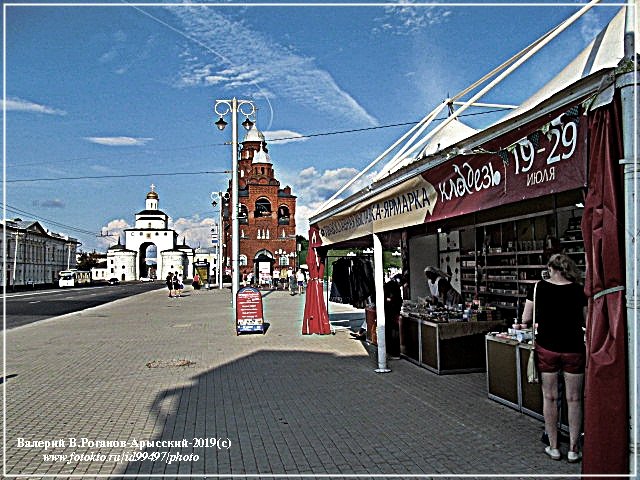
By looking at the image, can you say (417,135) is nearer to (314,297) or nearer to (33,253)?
(314,297)

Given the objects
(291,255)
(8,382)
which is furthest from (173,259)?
(8,382)

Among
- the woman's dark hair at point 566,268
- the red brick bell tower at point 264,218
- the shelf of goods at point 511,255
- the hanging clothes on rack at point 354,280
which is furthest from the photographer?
the red brick bell tower at point 264,218

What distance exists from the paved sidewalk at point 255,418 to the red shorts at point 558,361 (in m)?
0.84

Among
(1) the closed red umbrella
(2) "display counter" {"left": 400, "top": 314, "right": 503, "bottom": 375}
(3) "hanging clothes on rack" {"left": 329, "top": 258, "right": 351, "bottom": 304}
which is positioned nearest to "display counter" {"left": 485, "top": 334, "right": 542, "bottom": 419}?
(2) "display counter" {"left": 400, "top": 314, "right": 503, "bottom": 375}

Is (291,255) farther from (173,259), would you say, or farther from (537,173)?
(537,173)

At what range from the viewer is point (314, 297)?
52.1ft

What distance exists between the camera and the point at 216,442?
6.37 meters

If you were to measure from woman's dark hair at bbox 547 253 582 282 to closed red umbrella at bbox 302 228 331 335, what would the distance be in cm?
970

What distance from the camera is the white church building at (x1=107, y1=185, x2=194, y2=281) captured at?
137m

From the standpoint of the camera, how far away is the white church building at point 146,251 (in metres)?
137

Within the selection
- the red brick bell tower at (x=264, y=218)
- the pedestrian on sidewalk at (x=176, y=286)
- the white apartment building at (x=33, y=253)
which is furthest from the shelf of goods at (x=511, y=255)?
the white apartment building at (x=33, y=253)

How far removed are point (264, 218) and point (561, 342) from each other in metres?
81.9

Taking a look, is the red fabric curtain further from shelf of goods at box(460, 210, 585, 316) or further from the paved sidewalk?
shelf of goods at box(460, 210, 585, 316)

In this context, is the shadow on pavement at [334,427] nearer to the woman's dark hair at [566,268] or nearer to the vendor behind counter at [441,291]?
the woman's dark hair at [566,268]
